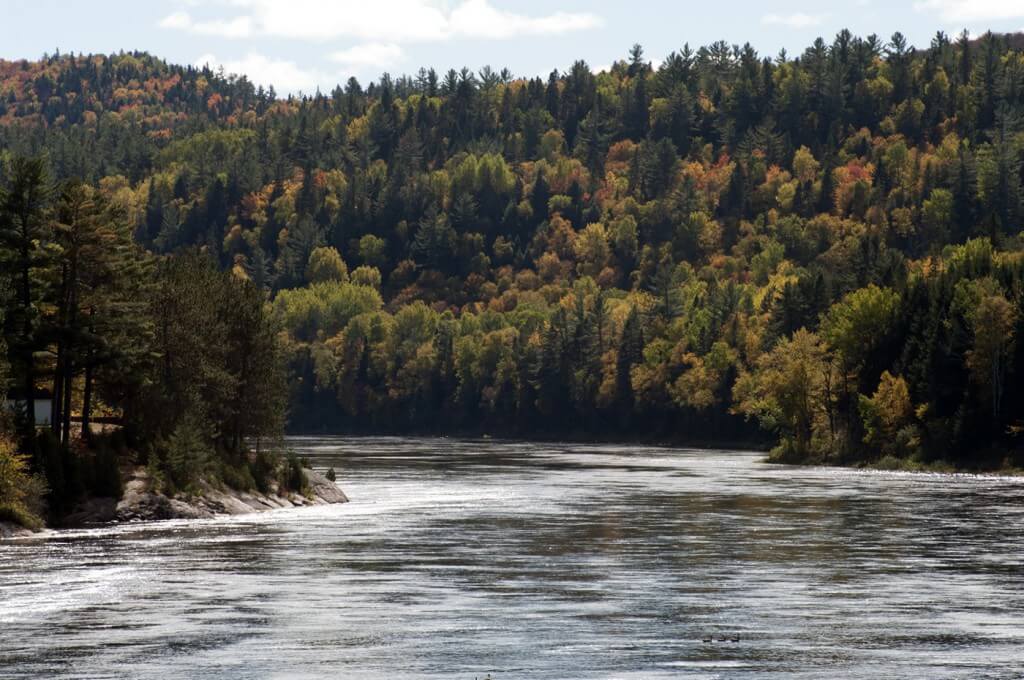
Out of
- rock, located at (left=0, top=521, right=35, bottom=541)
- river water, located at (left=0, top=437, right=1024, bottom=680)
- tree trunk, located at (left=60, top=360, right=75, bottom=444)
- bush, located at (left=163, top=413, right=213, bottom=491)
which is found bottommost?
river water, located at (left=0, top=437, right=1024, bottom=680)

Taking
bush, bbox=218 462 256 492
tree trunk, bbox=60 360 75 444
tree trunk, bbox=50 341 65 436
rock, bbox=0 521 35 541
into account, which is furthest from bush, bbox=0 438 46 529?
bush, bbox=218 462 256 492

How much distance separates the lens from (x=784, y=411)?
170500 mm

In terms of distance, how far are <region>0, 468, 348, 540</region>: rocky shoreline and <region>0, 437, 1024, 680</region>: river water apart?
1597mm

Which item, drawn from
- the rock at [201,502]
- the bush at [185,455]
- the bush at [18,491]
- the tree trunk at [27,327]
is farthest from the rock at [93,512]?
the tree trunk at [27,327]

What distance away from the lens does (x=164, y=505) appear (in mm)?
82875

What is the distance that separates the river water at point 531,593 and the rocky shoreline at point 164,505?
160 centimetres

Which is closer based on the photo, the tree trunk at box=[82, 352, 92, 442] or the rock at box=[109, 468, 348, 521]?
the rock at box=[109, 468, 348, 521]

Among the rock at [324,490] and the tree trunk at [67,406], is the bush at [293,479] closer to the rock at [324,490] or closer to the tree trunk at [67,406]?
the rock at [324,490]

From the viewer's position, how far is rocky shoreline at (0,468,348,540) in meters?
77.7

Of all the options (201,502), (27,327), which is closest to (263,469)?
(201,502)

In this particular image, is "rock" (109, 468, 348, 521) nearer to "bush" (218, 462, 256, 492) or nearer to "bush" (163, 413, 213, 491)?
"bush" (218, 462, 256, 492)

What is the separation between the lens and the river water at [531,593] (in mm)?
42750

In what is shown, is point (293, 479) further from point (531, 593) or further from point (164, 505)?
point (531, 593)

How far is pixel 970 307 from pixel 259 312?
71.3 m
